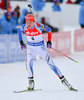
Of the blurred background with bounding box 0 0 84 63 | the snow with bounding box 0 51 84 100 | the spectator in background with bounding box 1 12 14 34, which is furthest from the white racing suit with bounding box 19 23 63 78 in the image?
the spectator in background with bounding box 1 12 14 34

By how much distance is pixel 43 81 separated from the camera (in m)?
6.22

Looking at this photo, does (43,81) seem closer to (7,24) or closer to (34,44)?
(34,44)

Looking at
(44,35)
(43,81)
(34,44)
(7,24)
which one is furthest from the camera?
(7,24)

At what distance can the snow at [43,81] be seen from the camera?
5.02 m

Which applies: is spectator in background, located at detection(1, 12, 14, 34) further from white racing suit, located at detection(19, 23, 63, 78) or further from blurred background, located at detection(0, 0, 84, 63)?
white racing suit, located at detection(19, 23, 63, 78)

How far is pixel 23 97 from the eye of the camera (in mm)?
4941

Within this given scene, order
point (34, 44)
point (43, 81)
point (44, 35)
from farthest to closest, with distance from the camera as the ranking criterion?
point (44, 35), point (43, 81), point (34, 44)

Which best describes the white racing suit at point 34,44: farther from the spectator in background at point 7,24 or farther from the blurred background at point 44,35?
the spectator in background at point 7,24

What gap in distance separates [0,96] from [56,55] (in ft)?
15.9

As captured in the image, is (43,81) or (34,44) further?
(43,81)

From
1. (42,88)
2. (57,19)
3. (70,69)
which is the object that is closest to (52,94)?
(42,88)

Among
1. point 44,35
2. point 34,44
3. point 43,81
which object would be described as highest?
point 34,44

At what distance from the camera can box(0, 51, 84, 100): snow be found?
5.02 metres

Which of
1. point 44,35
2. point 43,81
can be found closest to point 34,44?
point 43,81
